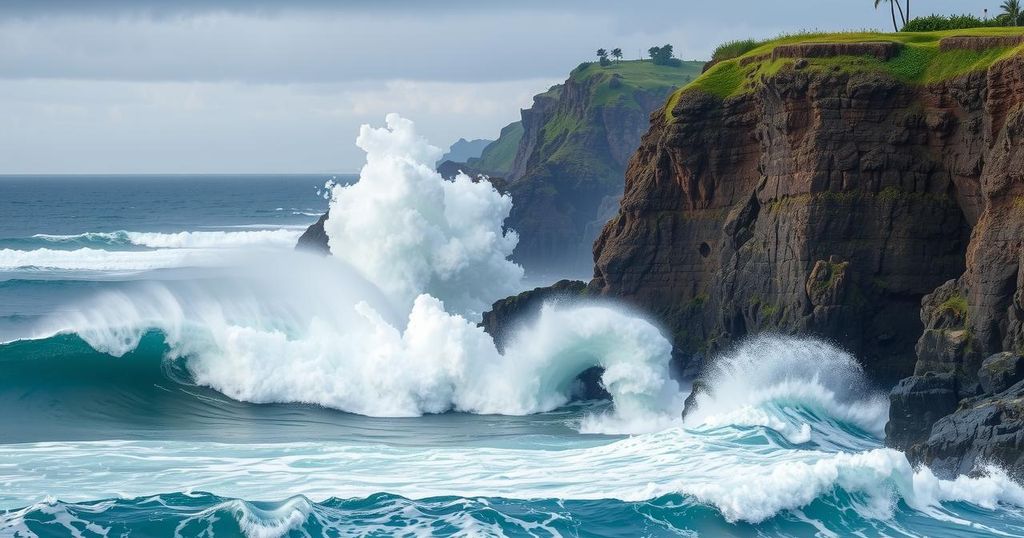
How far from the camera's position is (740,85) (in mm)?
38062

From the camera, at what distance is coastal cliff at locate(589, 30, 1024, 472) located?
97.8 feet

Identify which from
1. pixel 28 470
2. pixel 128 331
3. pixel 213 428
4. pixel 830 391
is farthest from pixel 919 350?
pixel 128 331

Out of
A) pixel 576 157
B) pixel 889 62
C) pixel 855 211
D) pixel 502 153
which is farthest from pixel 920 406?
pixel 502 153

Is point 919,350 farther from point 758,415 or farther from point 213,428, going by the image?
Answer: point 213,428

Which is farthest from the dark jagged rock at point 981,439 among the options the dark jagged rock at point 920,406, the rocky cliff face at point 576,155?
the rocky cliff face at point 576,155

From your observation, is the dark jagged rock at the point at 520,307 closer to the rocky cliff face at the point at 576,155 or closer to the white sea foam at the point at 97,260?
the white sea foam at the point at 97,260

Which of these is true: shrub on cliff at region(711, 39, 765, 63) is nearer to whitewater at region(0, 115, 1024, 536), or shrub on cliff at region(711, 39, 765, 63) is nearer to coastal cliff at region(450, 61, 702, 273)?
whitewater at region(0, 115, 1024, 536)

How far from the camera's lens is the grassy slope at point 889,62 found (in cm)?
3459

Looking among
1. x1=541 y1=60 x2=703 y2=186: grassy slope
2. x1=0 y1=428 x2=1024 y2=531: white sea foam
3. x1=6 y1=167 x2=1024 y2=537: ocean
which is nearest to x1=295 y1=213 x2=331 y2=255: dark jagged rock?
x1=6 y1=167 x2=1024 y2=537: ocean

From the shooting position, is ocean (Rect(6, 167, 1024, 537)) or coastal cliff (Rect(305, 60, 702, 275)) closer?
ocean (Rect(6, 167, 1024, 537))

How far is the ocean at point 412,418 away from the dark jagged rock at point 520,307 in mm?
984

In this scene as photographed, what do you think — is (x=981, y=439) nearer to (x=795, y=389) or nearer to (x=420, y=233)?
(x=795, y=389)

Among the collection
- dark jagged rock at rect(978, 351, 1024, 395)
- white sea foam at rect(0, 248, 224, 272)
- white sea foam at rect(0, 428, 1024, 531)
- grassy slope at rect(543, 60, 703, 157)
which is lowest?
white sea foam at rect(0, 428, 1024, 531)

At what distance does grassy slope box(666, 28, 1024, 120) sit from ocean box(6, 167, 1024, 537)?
20.2 feet
